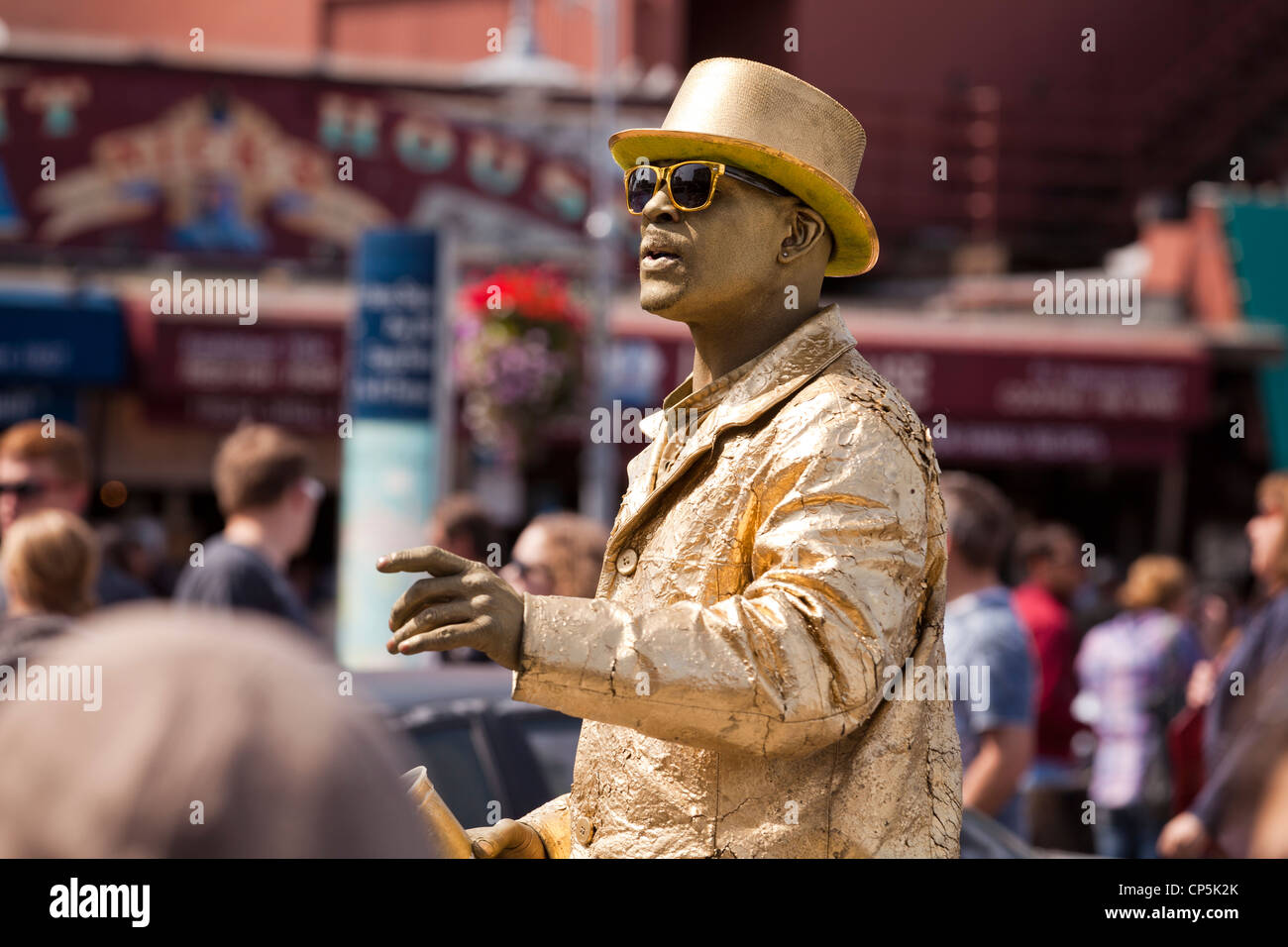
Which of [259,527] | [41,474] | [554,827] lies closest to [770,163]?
[554,827]

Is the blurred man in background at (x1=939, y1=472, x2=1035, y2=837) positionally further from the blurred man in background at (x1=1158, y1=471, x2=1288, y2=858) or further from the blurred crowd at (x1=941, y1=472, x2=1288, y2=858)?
the blurred man in background at (x1=1158, y1=471, x2=1288, y2=858)

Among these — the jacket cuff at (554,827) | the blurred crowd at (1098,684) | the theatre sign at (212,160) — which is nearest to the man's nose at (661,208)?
the jacket cuff at (554,827)

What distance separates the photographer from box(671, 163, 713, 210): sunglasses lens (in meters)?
2.01

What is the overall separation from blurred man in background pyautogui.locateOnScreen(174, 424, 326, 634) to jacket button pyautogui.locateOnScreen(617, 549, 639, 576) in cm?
279

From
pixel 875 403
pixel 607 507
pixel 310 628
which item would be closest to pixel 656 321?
pixel 607 507

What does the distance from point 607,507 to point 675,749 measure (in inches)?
368

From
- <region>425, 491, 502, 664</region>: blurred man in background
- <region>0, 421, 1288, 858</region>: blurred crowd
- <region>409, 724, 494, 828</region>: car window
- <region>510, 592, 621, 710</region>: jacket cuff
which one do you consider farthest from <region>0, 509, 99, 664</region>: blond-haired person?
<region>510, 592, 621, 710</region>: jacket cuff

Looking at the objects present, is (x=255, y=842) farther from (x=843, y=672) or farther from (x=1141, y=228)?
(x=1141, y=228)

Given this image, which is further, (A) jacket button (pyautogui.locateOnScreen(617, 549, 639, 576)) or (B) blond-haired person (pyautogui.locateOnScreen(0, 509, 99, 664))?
(B) blond-haired person (pyautogui.locateOnScreen(0, 509, 99, 664))

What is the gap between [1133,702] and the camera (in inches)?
260

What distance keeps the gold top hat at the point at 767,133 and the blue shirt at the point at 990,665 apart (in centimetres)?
271

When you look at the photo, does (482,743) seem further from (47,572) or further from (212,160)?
(212,160)
